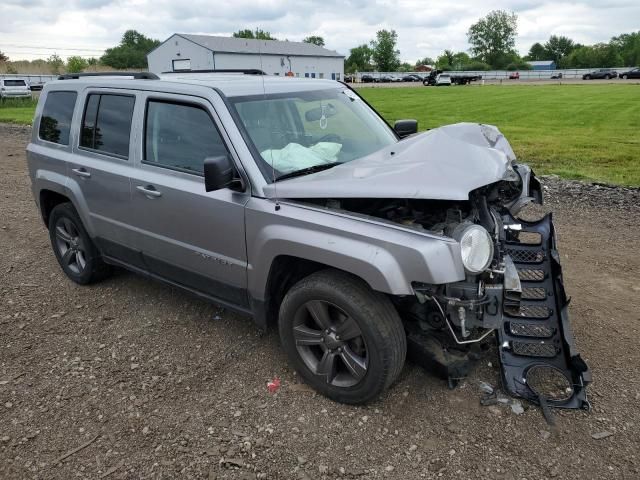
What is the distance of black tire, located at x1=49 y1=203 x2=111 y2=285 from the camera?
4895 millimetres

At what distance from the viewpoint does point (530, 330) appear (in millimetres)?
3611

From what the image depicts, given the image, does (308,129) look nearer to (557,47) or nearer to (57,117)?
(57,117)

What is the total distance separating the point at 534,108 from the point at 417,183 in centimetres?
2319

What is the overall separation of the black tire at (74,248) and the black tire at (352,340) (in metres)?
2.42

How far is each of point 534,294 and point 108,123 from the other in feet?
11.6

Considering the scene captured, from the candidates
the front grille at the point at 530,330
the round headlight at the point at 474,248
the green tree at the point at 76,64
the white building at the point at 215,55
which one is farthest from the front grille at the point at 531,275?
the green tree at the point at 76,64

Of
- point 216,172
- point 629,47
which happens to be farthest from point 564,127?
point 629,47

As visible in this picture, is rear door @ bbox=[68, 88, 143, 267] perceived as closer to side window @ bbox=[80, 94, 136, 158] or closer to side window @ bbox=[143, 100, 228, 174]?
side window @ bbox=[80, 94, 136, 158]

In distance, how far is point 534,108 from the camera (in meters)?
23.6

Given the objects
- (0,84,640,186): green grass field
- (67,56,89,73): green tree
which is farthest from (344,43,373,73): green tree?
(0,84,640,186): green grass field

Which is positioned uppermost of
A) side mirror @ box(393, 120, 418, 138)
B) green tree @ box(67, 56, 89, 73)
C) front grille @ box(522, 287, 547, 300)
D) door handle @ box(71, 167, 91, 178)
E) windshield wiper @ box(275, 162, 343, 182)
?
green tree @ box(67, 56, 89, 73)

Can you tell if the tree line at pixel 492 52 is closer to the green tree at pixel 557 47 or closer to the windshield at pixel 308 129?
the green tree at pixel 557 47

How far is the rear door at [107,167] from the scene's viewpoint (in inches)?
163

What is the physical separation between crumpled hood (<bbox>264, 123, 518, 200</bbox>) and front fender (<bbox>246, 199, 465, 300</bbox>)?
0.14m
